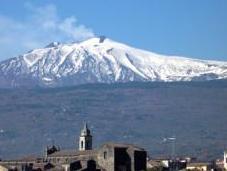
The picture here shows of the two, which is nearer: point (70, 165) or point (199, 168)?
point (70, 165)

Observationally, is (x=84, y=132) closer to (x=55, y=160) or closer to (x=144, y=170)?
(x=55, y=160)

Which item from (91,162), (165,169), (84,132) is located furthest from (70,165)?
(84,132)

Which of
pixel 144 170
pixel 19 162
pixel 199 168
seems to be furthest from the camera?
pixel 19 162

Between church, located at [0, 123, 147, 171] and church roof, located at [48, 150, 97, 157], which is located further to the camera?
church roof, located at [48, 150, 97, 157]

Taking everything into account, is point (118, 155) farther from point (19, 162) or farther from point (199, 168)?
point (19, 162)

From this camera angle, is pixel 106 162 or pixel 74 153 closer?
pixel 106 162

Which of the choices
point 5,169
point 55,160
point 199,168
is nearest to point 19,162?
point 55,160

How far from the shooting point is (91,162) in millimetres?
105000

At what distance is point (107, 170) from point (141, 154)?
3.79 metres

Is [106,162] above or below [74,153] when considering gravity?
below

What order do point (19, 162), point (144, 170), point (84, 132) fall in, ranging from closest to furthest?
point (144, 170)
point (19, 162)
point (84, 132)

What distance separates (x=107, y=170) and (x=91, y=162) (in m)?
2.00

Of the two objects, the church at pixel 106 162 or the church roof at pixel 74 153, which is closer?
the church at pixel 106 162

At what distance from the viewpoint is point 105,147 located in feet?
349
